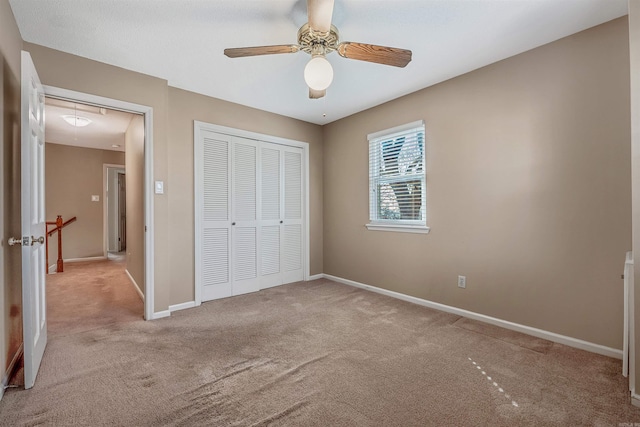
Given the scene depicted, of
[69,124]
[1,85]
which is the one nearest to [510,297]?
[1,85]

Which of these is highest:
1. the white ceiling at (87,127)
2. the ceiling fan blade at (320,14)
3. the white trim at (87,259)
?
the white ceiling at (87,127)

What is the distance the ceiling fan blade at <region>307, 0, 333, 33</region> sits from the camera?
170 cm

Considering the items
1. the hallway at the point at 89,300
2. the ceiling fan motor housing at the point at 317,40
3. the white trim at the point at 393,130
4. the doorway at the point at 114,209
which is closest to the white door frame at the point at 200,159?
the hallway at the point at 89,300

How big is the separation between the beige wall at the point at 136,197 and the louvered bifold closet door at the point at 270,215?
1.47 meters

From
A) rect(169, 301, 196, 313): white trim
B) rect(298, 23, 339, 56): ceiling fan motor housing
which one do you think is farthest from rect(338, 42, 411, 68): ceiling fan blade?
rect(169, 301, 196, 313): white trim

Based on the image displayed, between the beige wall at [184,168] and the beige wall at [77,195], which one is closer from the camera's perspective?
the beige wall at [184,168]

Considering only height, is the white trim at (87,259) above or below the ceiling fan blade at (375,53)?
below

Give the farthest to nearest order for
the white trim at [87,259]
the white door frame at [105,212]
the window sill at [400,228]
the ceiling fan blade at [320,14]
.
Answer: the white door frame at [105,212] < the white trim at [87,259] < the window sill at [400,228] < the ceiling fan blade at [320,14]

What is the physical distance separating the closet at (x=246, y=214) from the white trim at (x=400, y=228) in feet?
3.91

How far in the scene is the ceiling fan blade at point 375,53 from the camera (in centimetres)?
190

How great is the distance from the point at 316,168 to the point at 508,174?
2.74 m

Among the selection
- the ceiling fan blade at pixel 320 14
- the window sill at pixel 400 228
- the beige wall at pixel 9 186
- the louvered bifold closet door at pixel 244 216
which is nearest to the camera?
the ceiling fan blade at pixel 320 14

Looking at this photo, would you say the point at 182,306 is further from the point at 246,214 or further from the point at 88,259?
the point at 88,259

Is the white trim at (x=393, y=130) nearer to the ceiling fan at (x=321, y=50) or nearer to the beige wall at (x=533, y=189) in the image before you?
the beige wall at (x=533, y=189)
